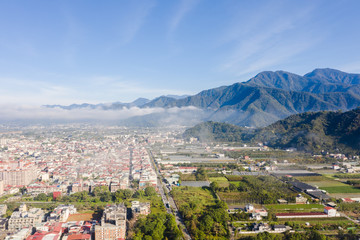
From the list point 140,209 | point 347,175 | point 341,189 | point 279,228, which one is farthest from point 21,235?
point 347,175

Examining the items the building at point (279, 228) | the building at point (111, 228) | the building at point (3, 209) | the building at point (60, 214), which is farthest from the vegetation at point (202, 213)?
the building at point (3, 209)

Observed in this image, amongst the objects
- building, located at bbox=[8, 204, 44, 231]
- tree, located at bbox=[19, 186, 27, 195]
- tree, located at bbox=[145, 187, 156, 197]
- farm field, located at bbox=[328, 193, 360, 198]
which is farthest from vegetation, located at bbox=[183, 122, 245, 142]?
building, located at bbox=[8, 204, 44, 231]

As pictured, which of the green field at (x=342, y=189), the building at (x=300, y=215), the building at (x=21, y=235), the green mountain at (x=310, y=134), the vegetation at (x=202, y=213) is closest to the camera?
the building at (x=21, y=235)

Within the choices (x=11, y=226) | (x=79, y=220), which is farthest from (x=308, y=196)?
(x=11, y=226)

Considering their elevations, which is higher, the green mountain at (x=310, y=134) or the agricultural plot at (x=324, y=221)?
the green mountain at (x=310, y=134)

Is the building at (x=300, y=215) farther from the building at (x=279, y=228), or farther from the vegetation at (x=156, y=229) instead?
the vegetation at (x=156, y=229)

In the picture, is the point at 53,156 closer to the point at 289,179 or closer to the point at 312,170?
the point at 289,179
